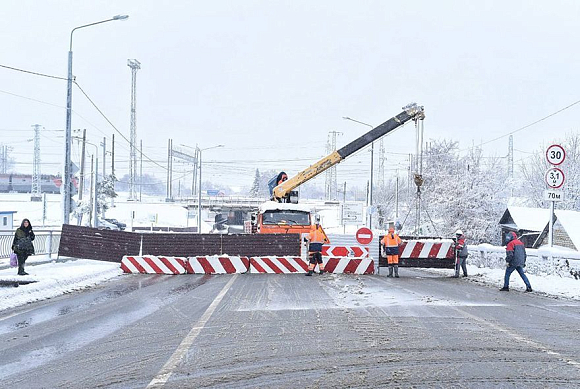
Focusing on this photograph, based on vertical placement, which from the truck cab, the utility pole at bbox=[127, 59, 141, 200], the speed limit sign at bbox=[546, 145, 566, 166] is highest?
the utility pole at bbox=[127, 59, 141, 200]

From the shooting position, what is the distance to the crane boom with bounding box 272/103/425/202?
27.8 meters

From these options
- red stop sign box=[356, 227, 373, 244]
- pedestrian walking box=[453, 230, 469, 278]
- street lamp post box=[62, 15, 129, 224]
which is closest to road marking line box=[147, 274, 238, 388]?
red stop sign box=[356, 227, 373, 244]

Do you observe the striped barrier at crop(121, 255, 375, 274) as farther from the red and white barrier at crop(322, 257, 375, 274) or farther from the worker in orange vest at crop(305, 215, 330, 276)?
the worker in orange vest at crop(305, 215, 330, 276)

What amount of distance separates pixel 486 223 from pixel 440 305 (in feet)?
134

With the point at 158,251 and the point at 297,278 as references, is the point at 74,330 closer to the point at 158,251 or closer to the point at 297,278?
the point at 297,278

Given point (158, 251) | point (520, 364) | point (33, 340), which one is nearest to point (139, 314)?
point (33, 340)

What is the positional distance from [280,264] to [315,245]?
169 centimetres

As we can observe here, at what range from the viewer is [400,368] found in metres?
6.51

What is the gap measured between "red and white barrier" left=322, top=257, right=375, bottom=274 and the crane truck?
5373 mm

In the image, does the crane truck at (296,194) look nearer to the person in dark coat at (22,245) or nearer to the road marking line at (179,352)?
the person in dark coat at (22,245)

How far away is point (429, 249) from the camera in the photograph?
1997 cm

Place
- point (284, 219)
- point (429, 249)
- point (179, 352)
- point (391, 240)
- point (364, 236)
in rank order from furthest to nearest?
point (284, 219) < point (364, 236) < point (429, 249) < point (391, 240) < point (179, 352)

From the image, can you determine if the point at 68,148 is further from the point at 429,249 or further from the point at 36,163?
the point at 36,163

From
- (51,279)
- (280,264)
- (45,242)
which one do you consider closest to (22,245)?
(51,279)
